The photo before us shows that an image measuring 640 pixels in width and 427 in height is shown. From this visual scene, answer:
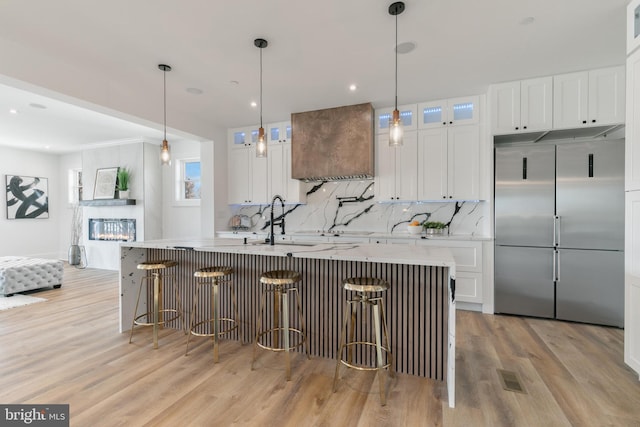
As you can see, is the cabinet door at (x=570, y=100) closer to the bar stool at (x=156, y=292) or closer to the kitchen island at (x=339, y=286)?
the kitchen island at (x=339, y=286)

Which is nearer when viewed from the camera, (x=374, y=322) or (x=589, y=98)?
(x=374, y=322)

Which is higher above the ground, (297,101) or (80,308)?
(297,101)

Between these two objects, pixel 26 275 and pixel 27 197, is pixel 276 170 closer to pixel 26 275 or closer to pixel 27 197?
pixel 26 275

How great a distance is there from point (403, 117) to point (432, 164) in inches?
31.3

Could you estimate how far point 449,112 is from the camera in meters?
4.04

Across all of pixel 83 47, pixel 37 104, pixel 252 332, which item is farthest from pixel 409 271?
pixel 37 104

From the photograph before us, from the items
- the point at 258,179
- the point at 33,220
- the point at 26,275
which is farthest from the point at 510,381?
the point at 33,220

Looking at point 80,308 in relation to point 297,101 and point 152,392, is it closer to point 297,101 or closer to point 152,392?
point 152,392

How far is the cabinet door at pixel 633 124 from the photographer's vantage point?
2.19m

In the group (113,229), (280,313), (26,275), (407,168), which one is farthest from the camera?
(113,229)

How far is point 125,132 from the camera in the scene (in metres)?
5.73

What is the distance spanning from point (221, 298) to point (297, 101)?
2732 millimetres

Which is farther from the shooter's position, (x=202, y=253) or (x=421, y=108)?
(x=421, y=108)

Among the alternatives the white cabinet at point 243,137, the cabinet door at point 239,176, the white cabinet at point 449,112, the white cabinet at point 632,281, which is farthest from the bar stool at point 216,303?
the white cabinet at point 449,112
